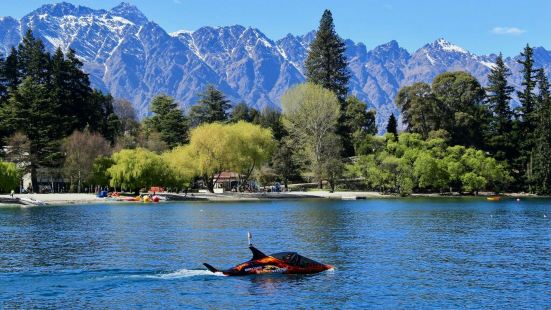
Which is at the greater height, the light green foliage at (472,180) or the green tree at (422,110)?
the green tree at (422,110)

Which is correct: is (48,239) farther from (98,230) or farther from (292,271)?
(292,271)

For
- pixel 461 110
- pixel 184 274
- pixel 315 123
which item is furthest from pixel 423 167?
pixel 184 274

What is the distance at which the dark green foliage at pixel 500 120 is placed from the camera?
128750 millimetres

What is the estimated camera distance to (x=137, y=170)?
4171 inches

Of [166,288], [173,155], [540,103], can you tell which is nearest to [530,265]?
[166,288]

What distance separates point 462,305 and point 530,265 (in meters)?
Result: 11.3

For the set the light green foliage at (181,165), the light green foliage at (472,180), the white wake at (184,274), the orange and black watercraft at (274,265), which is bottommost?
the white wake at (184,274)

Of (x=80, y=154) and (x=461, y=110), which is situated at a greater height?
(x=461, y=110)

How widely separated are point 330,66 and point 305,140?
24.7 meters

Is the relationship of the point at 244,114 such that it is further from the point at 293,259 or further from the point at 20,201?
the point at 293,259

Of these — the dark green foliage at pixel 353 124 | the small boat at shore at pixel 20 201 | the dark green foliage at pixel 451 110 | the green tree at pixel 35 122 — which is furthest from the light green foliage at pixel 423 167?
the small boat at shore at pixel 20 201

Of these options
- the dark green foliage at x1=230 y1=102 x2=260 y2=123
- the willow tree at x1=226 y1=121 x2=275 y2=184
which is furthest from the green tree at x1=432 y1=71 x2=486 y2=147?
the dark green foliage at x1=230 y1=102 x2=260 y2=123

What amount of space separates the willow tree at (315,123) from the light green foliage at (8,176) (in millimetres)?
45464

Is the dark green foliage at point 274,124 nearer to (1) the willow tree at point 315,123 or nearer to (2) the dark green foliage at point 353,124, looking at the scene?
(2) the dark green foliage at point 353,124
